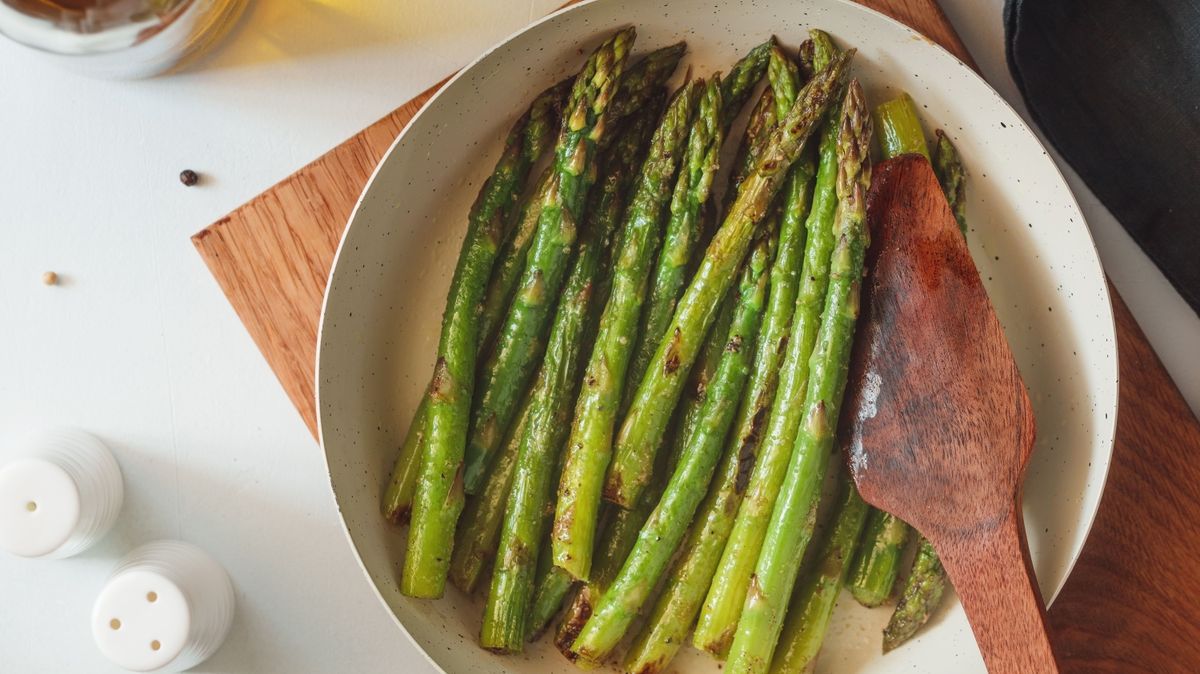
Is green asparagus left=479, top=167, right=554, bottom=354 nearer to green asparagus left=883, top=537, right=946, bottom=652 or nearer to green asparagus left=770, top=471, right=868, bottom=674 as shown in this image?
green asparagus left=770, top=471, right=868, bottom=674

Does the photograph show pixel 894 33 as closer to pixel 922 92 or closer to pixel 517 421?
pixel 922 92

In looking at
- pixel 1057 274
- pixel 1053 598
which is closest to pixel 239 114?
pixel 1057 274

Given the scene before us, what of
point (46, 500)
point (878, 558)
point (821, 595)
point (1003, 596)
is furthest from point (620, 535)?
point (46, 500)

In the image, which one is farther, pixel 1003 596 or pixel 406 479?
pixel 406 479

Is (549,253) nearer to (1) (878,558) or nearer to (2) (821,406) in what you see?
Answer: (2) (821,406)

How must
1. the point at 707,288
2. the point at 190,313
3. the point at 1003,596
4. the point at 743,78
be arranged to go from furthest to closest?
the point at 190,313
the point at 743,78
the point at 707,288
the point at 1003,596

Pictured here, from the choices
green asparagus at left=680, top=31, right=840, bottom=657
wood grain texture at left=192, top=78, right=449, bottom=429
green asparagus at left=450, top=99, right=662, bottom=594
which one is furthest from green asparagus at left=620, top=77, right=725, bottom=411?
wood grain texture at left=192, top=78, right=449, bottom=429
